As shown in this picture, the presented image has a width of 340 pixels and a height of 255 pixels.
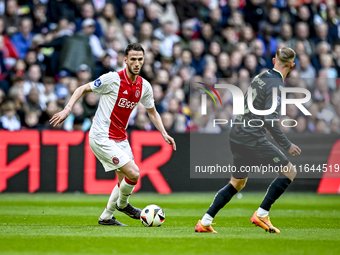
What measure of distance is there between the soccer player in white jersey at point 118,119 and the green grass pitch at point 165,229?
24.8 inches

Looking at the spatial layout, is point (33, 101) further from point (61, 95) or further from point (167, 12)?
point (167, 12)

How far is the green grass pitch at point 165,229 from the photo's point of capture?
18.0 ft

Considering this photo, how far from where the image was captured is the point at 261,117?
658cm

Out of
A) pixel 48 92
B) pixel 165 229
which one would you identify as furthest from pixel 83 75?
pixel 165 229

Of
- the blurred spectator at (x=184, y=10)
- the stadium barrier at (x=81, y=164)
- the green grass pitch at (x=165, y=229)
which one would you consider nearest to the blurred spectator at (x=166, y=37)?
the blurred spectator at (x=184, y=10)

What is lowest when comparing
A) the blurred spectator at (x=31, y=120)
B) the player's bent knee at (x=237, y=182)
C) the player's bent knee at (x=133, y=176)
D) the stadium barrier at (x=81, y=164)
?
the stadium barrier at (x=81, y=164)

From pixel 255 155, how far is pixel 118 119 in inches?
79.9

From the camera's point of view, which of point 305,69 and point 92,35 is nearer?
point 92,35

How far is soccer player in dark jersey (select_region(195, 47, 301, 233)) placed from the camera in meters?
6.65

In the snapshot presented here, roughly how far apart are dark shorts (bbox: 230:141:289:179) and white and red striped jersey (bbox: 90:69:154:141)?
165 centimetres

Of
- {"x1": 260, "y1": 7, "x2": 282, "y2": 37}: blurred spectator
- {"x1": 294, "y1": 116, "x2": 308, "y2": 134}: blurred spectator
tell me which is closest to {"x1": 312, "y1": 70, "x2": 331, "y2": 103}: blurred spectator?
{"x1": 294, "y1": 116, "x2": 308, "y2": 134}: blurred spectator

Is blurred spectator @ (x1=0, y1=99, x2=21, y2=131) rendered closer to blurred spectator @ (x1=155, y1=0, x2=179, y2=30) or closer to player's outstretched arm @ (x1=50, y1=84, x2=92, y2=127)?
blurred spectator @ (x1=155, y1=0, x2=179, y2=30)

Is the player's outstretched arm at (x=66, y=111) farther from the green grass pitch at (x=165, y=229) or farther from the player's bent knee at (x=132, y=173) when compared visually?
the green grass pitch at (x=165, y=229)

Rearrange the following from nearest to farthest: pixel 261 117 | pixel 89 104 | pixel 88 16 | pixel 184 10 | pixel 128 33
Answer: pixel 261 117 < pixel 89 104 < pixel 88 16 < pixel 128 33 < pixel 184 10
